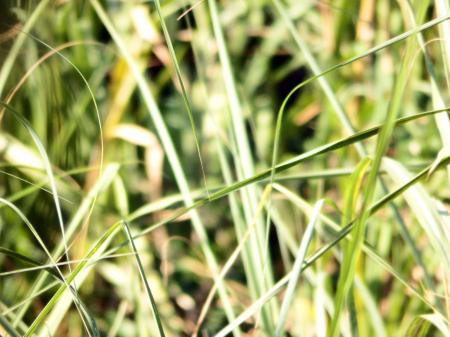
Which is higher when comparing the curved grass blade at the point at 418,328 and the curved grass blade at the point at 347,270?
the curved grass blade at the point at 347,270

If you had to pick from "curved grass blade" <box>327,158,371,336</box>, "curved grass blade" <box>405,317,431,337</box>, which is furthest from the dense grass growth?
"curved grass blade" <box>327,158,371,336</box>

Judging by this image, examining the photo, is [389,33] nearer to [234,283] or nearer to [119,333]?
[234,283]

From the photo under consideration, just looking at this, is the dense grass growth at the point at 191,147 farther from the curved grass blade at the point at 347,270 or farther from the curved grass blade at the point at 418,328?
the curved grass blade at the point at 347,270

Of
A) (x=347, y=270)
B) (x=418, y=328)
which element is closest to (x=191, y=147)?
(x=418, y=328)

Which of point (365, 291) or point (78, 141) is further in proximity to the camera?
point (78, 141)

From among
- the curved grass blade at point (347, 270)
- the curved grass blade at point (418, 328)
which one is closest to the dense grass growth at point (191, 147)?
the curved grass blade at point (418, 328)

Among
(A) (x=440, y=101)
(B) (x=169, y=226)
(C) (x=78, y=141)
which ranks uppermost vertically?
(A) (x=440, y=101)

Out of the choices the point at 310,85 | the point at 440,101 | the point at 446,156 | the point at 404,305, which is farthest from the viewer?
the point at 310,85

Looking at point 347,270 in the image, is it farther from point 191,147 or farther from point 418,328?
point 191,147

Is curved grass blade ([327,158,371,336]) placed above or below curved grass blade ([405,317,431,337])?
above

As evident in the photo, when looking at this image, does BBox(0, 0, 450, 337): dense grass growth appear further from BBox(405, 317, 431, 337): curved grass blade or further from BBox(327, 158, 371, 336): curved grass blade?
BBox(327, 158, 371, 336): curved grass blade

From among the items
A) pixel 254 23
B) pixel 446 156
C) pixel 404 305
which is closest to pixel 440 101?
pixel 446 156
